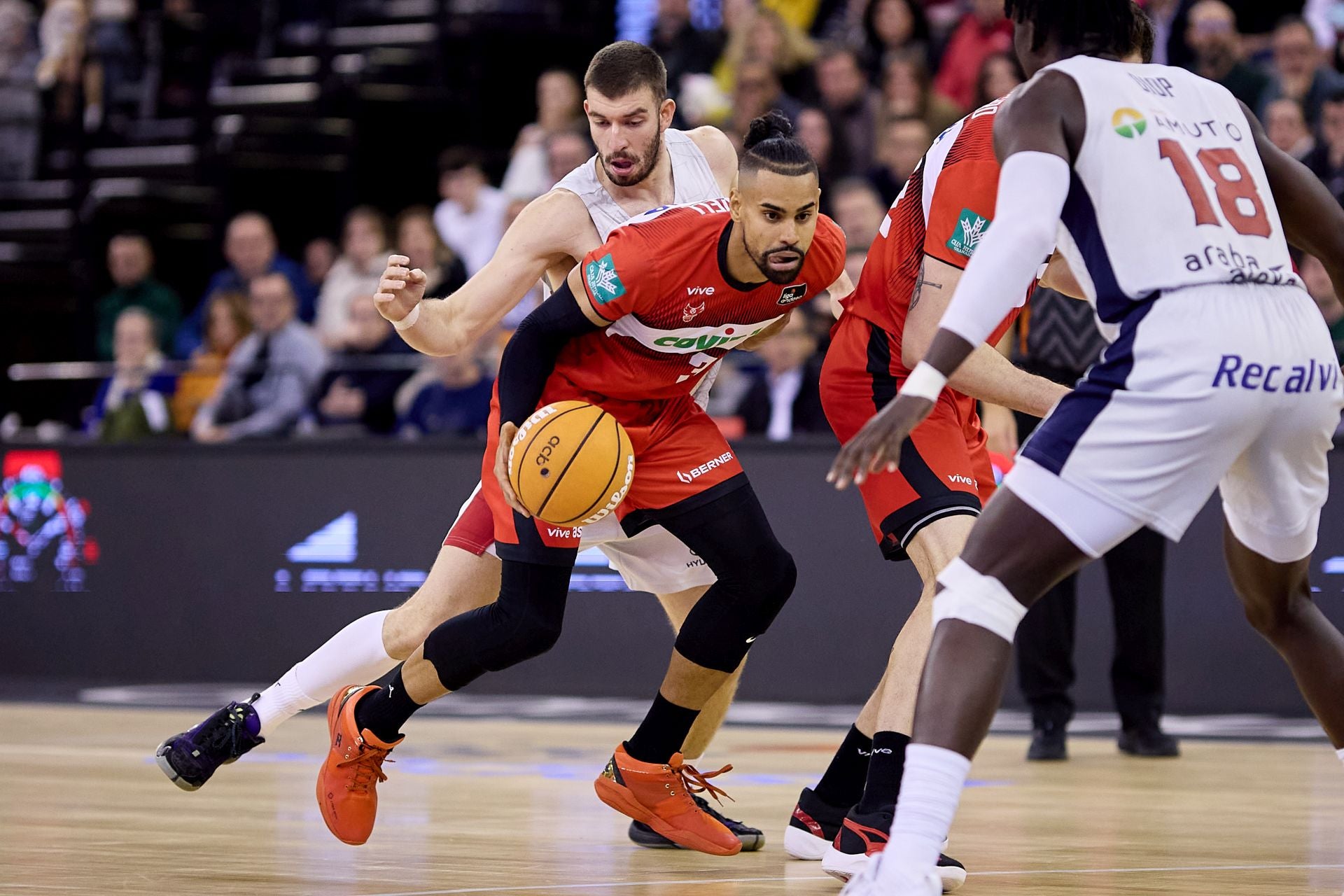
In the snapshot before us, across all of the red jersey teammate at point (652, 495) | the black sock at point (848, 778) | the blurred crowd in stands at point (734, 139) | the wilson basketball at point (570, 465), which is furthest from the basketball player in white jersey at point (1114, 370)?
the blurred crowd in stands at point (734, 139)

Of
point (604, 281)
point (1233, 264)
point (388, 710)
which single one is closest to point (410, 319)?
point (604, 281)

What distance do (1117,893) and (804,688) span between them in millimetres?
5270

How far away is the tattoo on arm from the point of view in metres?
4.72

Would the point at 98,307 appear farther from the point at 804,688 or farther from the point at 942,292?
the point at 942,292

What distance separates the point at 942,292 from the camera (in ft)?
15.4

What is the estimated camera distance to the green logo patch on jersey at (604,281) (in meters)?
4.85

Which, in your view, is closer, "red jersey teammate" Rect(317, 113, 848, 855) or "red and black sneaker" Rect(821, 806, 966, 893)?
"red and black sneaker" Rect(821, 806, 966, 893)

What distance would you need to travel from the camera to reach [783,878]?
466 cm

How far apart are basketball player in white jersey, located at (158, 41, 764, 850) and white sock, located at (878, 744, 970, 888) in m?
1.71

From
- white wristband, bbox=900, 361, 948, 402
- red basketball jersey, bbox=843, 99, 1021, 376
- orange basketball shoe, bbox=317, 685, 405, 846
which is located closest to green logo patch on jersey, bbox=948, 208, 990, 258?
red basketball jersey, bbox=843, 99, 1021, 376

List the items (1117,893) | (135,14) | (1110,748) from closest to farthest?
(1117,893) → (1110,748) → (135,14)

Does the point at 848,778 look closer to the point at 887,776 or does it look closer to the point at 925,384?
the point at 887,776

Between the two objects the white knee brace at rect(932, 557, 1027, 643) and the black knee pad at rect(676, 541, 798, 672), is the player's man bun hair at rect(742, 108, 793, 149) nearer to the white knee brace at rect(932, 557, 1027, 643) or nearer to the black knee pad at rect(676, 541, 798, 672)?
the black knee pad at rect(676, 541, 798, 672)

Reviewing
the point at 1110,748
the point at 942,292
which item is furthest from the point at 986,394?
the point at 1110,748
